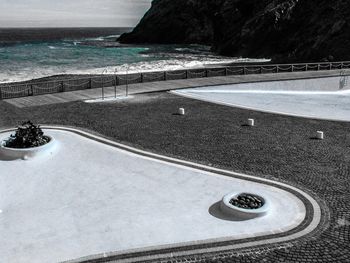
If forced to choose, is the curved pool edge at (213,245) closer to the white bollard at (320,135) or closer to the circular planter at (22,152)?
the white bollard at (320,135)

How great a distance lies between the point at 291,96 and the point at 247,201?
19626 mm

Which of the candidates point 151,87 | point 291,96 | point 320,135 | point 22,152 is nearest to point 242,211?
point 320,135

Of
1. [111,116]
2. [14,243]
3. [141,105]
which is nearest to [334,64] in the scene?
[141,105]

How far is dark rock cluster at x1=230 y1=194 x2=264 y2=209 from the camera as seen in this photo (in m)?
11.9

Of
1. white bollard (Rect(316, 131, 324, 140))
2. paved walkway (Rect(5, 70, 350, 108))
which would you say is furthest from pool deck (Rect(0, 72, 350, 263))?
paved walkway (Rect(5, 70, 350, 108))

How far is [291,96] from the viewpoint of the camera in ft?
98.6

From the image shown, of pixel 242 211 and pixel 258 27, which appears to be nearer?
pixel 242 211

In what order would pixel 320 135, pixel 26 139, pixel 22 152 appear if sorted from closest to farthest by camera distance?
pixel 22 152, pixel 26 139, pixel 320 135

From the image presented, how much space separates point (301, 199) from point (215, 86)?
18280mm

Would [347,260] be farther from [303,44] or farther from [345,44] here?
[303,44]

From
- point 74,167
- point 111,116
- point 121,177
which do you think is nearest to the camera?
point 121,177

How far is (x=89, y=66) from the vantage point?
72312 millimetres

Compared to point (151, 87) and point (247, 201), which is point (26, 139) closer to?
point (247, 201)

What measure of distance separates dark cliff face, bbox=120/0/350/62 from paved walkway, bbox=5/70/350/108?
2806 centimetres
